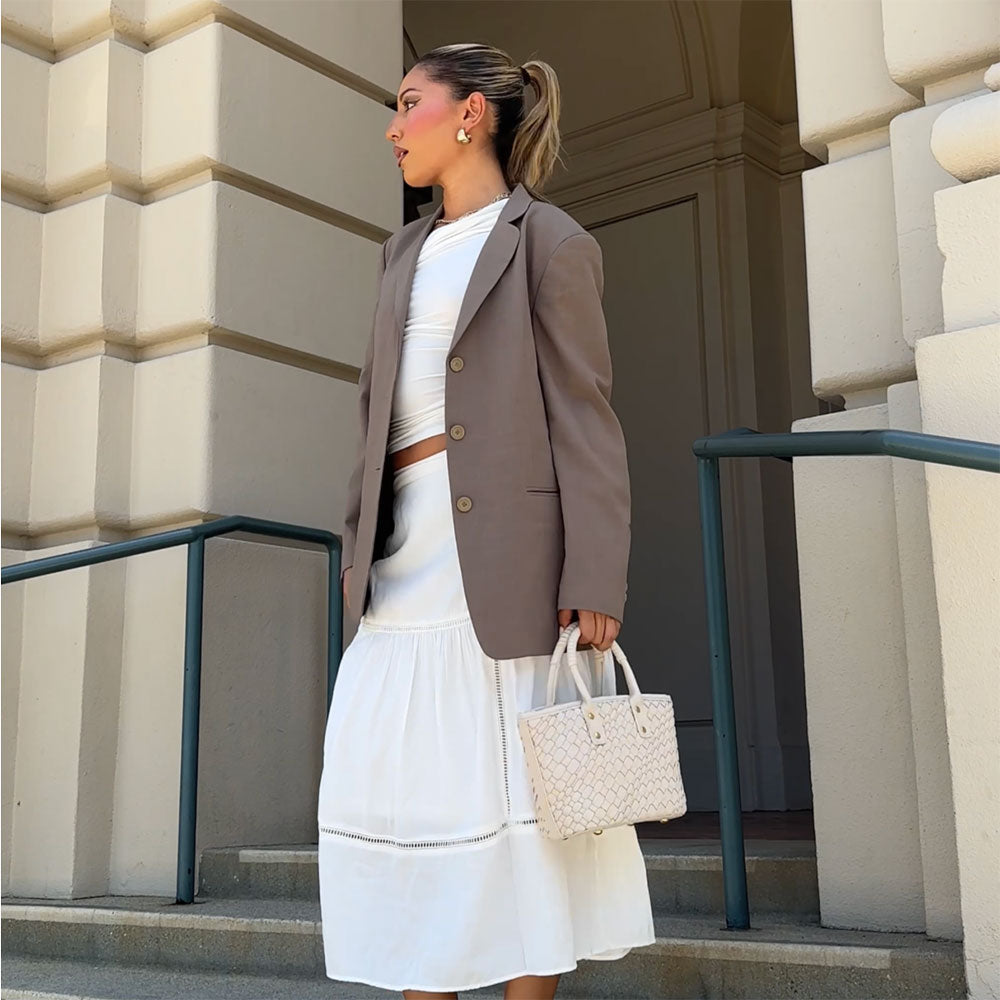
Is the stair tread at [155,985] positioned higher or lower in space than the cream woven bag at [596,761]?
lower

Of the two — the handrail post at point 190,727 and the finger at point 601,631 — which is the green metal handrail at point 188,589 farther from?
the finger at point 601,631

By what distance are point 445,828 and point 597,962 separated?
34.7 inches

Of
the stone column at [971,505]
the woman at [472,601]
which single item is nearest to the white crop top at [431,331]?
the woman at [472,601]

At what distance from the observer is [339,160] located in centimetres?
503

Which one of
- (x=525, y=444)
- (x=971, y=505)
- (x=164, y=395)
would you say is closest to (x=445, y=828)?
(x=525, y=444)

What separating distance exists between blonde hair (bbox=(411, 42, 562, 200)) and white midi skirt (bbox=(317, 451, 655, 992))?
600 mm

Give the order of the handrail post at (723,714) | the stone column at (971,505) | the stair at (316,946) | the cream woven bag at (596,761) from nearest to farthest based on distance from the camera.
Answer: the cream woven bag at (596,761) → the stone column at (971,505) → the stair at (316,946) → the handrail post at (723,714)

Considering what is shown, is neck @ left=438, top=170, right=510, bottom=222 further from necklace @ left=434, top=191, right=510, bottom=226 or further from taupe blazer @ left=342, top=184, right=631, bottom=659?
taupe blazer @ left=342, top=184, right=631, bottom=659

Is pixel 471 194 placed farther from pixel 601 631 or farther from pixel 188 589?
pixel 188 589

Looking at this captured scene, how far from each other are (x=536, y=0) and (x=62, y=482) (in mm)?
4305

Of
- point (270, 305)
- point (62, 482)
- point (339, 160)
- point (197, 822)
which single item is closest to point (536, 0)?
point (339, 160)

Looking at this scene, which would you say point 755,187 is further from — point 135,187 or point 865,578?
point 865,578

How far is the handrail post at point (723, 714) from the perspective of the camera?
9.82 feet

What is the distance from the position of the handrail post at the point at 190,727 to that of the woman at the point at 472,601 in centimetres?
165
